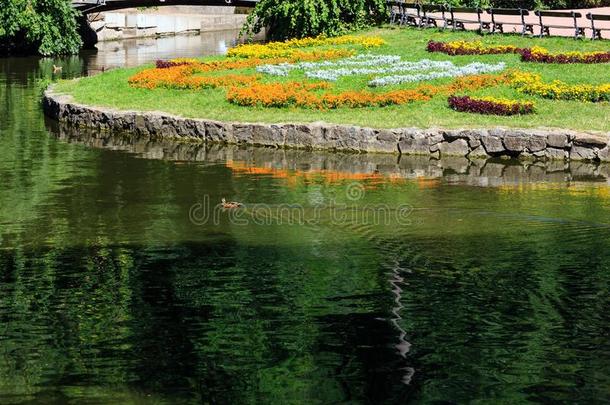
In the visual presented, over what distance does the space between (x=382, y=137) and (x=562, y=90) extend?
577 cm

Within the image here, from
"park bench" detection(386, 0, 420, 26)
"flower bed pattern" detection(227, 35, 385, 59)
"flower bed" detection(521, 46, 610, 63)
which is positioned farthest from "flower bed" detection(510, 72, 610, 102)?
"park bench" detection(386, 0, 420, 26)

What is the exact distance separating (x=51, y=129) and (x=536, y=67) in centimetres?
1483

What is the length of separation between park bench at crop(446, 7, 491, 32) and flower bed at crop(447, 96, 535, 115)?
13500 millimetres

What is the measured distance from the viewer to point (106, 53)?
60188mm

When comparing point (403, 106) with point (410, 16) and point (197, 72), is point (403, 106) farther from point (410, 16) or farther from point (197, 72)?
point (410, 16)

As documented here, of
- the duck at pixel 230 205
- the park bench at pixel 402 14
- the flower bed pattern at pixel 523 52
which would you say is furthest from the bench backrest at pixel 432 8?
the duck at pixel 230 205

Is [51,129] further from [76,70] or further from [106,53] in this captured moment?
[106,53]

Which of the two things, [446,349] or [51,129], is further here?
[51,129]

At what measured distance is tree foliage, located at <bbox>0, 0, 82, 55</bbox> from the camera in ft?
179

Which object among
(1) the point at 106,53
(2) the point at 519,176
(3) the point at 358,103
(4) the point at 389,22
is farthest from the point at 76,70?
(2) the point at 519,176

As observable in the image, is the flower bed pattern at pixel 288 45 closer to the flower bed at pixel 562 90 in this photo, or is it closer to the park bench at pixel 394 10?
the park bench at pixel 394 10

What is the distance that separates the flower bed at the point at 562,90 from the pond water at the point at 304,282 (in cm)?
447

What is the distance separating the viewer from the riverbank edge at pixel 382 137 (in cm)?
2828

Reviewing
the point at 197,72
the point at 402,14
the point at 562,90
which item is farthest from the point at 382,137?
the point at 402,14
